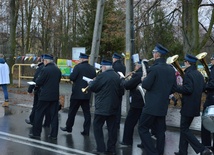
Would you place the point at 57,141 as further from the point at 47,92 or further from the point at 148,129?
the point at 148,129

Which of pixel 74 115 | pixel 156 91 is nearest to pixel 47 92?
pixel 74 115

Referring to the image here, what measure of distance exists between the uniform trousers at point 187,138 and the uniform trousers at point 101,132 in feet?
4.29

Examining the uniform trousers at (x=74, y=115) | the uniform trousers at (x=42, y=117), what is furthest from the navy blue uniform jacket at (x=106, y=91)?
the uniform trousers at (x=74, y=115)

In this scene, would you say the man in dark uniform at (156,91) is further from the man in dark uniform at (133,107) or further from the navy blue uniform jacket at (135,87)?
the man in dark uniform at (133,107)

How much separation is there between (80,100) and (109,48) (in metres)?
17.7

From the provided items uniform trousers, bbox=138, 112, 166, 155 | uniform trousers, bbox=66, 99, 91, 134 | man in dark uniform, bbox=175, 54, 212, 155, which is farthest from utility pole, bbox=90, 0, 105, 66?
uniform trousers, bbox=138, 112, 166, 155

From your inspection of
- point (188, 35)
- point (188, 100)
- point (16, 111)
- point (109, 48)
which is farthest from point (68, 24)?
point (188, 100)

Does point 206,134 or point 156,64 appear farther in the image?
point 206,134

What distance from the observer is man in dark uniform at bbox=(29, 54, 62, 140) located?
28.3 feet

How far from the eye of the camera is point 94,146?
8.08 metres

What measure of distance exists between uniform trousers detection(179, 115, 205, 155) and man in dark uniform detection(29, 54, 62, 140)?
9.86 feet

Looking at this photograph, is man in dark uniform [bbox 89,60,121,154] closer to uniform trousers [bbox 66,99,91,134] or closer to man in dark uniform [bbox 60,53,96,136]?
man in dark uniform [bbox 60,53,96,136]

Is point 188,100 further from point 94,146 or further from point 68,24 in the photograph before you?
point 68,24

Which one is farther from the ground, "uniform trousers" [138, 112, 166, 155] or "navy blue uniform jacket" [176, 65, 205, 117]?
"navy blue uniform jacket" [176, 65, 205, 117]
